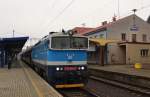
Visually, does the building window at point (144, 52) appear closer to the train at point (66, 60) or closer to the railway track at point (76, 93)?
the railway track at point (76, 93)

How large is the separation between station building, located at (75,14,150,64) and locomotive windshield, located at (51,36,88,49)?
1196 inches

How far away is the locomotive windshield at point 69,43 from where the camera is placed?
56.9 ft

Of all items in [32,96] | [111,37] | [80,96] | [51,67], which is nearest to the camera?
[32,96]

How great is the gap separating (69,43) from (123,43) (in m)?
34.5

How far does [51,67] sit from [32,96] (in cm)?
435

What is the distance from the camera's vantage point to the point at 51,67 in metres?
17.2

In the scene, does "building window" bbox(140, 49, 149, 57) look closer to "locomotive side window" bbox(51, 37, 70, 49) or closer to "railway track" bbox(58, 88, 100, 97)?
"railway track" bbox(58, 88, 100, 97)

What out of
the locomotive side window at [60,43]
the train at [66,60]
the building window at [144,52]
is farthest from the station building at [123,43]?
the locomotive side window at [60,43]

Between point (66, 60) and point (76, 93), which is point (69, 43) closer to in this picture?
point (66, 60)

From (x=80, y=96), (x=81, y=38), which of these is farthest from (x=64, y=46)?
(x=80, y=96)

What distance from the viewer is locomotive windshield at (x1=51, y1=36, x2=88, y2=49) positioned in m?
17.3

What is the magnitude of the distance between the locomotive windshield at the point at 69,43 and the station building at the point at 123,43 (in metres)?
30.4

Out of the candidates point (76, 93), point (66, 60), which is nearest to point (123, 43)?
point (66, 60)

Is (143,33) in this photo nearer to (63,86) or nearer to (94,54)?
(94,54)
